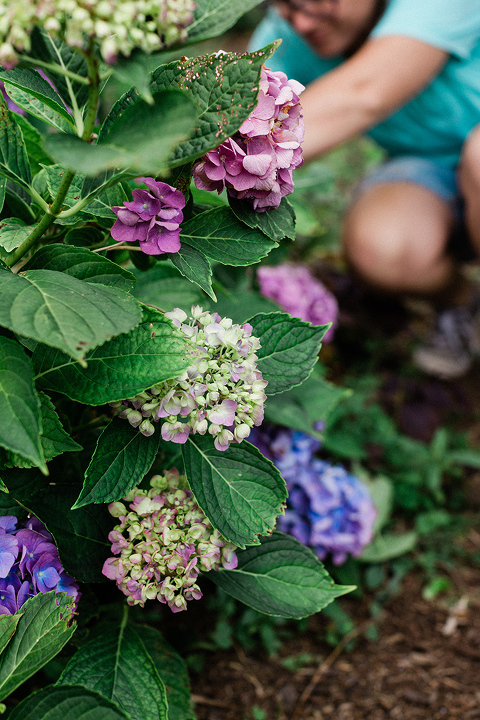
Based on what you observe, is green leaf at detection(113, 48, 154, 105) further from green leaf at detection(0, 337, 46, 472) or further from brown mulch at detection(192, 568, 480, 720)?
brown mulch at detection(192, 568, 480, 720)

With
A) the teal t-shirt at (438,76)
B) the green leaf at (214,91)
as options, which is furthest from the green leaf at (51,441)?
the teal t-shirt at (438,76)

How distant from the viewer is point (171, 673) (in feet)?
3.40

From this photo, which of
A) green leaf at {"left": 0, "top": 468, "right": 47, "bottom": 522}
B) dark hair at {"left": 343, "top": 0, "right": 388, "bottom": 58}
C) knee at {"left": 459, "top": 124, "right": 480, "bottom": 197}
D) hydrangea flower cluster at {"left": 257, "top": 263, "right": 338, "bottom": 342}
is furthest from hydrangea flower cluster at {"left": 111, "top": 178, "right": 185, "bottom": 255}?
dark hair at {"left": 343, "top": 0, "right": 388, "bottom": 58}

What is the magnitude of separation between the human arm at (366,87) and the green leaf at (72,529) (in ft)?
5.42

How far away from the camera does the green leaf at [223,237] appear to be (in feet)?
2.63

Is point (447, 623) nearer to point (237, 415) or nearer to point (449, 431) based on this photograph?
point (449, 431)

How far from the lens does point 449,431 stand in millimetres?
2359

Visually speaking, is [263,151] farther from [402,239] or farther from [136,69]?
[402,239]

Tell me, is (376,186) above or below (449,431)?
above

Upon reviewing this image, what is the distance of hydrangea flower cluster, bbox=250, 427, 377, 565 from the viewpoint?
150 cm

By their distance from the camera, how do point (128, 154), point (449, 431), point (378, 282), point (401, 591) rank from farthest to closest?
point (378, 282) → point (449, 431) → point (401, 591) → point (128, 154)

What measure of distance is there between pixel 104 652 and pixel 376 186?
2451 mm

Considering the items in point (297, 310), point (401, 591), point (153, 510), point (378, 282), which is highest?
point (153, 510)

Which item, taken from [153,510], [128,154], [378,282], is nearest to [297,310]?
[378,282]
